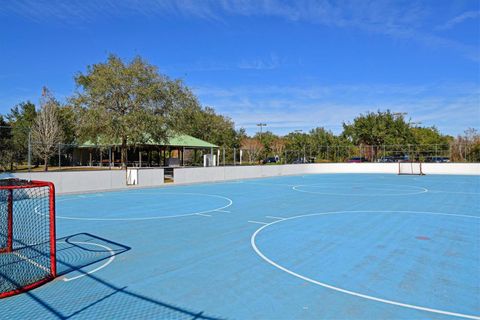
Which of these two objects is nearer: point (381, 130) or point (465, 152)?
point (465, 152)

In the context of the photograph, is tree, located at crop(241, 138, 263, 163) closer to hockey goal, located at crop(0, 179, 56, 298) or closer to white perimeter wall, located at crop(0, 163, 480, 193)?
white perimeter wall, located at crop(0, 163, 480, 193)

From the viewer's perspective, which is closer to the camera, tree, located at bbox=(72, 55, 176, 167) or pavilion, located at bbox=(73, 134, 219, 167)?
tree, located at bbox=(72, 55, 176, 167)

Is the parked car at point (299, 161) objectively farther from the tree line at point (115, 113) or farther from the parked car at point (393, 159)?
the tree line at point (115, 113)

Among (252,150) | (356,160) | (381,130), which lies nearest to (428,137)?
(381,130)

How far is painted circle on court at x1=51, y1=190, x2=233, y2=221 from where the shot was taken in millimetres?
12928

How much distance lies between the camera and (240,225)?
11.1 metres

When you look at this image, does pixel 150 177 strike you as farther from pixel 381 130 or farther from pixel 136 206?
pixel 381 130

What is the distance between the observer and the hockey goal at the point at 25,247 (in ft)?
20.6

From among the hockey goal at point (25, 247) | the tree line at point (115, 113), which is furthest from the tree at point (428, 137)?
the hockey goal at point (25, 247)

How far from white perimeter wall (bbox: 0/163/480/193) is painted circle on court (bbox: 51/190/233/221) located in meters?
1.77

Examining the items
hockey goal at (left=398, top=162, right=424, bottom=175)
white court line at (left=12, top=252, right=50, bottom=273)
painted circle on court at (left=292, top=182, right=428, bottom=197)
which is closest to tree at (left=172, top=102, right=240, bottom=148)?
hockey goal at (left=398, top=162, right=424, bottom=175)

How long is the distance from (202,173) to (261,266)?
20.7 m

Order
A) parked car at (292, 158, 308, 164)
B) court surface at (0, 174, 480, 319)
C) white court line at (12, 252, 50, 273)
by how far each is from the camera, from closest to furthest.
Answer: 1. court surface at (0, 174, 480, 319)
2. white court line at (12, 252, 50, 273)
3. parked car at (292, 158, 308, 164)

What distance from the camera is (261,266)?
7148mm
